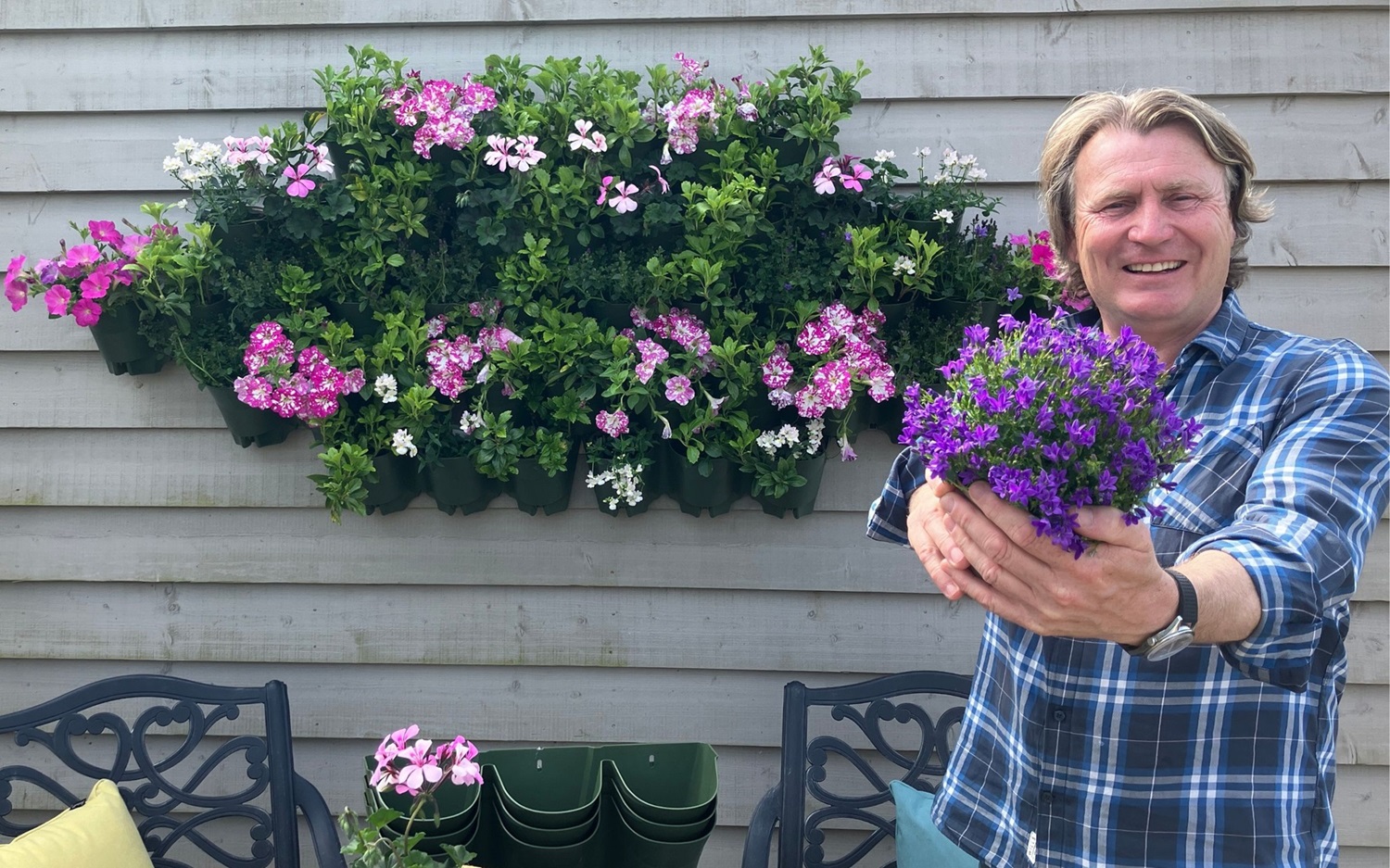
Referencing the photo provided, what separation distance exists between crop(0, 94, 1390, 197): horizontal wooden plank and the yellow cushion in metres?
1.28

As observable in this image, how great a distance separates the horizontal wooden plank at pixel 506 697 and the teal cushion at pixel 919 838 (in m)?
0.30

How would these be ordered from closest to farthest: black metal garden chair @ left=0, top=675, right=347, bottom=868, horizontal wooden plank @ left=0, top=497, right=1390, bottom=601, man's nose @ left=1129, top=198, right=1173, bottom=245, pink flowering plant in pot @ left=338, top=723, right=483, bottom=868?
1. man's nose @ left=1129, top=198, right=1173, bottom=245
2. pink flowering plant in pot @ left=338, top=723, right=483, bottom=868
3. black metal garden chair @ left=0, top=675, right=347, bottom=868
4. horizontal wooden plank @ left=0, top=497, right=1390, bottom=601

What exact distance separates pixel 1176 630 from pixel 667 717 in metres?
1.42

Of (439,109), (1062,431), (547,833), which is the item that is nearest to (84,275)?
(439,109)

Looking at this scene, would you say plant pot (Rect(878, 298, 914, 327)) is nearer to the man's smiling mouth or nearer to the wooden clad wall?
the wooden clad wall

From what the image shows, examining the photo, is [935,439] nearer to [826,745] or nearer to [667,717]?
[826,745]

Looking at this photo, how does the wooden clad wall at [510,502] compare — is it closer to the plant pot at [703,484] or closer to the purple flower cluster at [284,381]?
the plant pot at [703,484]

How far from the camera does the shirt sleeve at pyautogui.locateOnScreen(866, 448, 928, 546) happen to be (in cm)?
137

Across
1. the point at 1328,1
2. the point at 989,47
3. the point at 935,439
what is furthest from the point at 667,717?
the point at 1328,1

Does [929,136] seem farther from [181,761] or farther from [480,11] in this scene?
[181,761]

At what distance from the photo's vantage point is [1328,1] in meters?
2.00

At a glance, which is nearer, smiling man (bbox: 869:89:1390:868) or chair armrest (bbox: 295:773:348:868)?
smiling man (bbox: 869:89:1390:868)

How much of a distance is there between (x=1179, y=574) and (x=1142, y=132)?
2.07 feet

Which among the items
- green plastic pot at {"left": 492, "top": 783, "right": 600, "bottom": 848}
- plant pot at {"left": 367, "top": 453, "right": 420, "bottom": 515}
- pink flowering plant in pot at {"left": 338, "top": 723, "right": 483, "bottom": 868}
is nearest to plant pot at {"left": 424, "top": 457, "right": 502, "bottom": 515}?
plant pot at {"left": 367, "top": 453, "right": 420, "bottom": 515}
